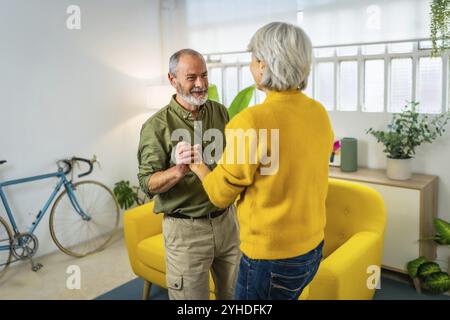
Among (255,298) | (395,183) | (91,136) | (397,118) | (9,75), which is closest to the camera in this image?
(255,298)

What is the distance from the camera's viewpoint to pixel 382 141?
309cm

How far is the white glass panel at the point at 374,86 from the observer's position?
3.27 metres

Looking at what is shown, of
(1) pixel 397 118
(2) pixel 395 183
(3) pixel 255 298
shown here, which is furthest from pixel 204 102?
(1) pixel 397 118

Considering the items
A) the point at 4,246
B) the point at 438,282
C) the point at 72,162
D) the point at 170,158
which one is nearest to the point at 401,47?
the point at 438,282

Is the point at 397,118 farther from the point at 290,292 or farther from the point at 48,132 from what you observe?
the point at 48,132

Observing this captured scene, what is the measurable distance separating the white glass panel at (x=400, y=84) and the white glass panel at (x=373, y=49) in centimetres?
12

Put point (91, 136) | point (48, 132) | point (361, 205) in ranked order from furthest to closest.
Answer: point (91, 136) < point (48, 132) < point (361, 205)

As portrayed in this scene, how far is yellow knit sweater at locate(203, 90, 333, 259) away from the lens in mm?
1245

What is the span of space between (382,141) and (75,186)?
2.51 meters

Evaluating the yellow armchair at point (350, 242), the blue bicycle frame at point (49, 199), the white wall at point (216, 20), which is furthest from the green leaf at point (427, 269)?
the blue bicycle frame at point (49, 199)

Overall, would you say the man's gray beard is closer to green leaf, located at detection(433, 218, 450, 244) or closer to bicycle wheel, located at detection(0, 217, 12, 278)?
green leaf, located at detection(433, 218, 450, 244)

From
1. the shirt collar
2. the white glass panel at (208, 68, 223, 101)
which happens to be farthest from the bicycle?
the shirt collar

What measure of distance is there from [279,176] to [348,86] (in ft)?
Result: 7.82

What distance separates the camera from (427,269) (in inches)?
111
